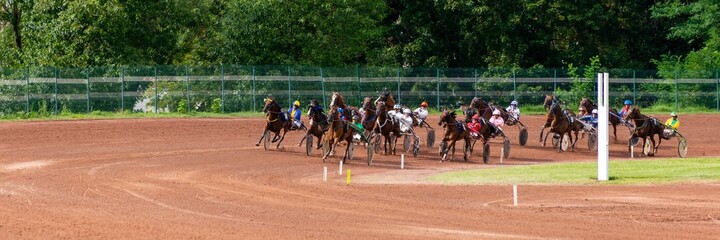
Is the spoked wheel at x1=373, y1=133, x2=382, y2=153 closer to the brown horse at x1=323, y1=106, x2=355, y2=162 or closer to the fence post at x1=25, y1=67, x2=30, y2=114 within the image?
the brown horse at x1=323, y1=106, x2=355, y2=162

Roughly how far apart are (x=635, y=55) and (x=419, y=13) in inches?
550

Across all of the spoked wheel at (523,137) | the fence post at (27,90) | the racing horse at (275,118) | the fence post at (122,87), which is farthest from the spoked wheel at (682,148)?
the fence post at (27,90)

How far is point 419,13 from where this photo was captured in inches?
2756

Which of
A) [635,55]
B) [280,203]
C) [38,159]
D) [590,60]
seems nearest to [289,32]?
[590,60]

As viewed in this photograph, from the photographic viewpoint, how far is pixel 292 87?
195 feet

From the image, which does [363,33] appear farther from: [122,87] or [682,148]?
[682,148]

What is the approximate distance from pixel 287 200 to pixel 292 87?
32745mm

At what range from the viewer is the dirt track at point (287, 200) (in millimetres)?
21750

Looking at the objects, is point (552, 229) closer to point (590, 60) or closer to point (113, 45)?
point (113, 45)

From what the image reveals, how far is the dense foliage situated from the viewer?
5994 centimetres

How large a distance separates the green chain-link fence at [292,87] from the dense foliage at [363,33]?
3.62m

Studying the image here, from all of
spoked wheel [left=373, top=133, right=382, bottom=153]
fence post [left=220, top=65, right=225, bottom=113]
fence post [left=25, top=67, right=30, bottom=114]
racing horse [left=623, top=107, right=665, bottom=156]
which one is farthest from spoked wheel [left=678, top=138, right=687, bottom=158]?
fence post [left=25, top=67, right=30, bottom=114]

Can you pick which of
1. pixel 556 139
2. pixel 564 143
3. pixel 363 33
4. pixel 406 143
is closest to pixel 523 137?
pixel 556 139

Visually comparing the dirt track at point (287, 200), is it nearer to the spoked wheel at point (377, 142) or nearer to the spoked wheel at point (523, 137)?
the spoked wheel at point (377, 142)
